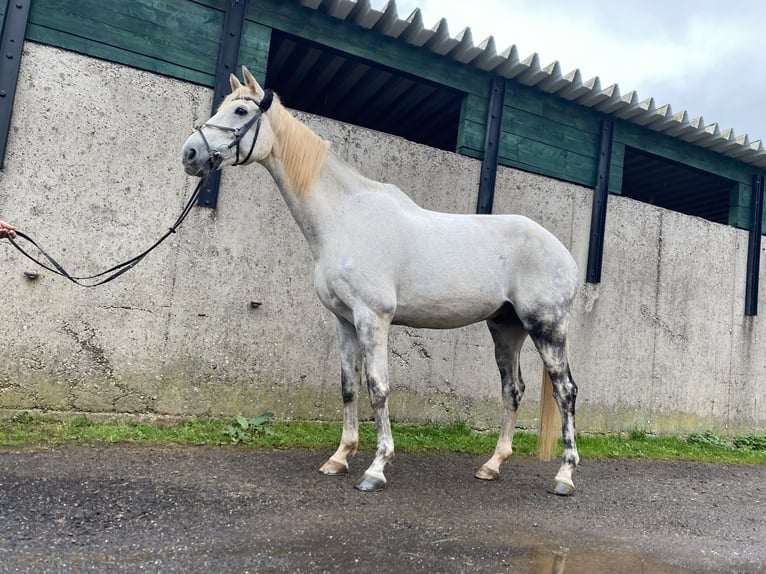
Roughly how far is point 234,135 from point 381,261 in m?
1.20

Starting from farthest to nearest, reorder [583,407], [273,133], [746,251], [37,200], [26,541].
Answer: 1. [746,251]
2. [583,407]
3. [37,200]
4. [273,133]
5. [26,541]

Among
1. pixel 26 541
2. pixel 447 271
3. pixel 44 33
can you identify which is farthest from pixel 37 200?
pixel 447 271

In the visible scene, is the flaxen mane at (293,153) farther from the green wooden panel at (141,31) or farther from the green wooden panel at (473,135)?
the green wooden panel at (473,135)

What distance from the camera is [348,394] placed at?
11.4 ft

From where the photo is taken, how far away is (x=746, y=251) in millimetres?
7062

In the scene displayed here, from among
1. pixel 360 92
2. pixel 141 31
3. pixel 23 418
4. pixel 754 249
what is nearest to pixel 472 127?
pixel 360 92

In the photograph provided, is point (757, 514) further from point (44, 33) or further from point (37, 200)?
point (44, 33)

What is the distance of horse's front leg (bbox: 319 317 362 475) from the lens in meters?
3.39

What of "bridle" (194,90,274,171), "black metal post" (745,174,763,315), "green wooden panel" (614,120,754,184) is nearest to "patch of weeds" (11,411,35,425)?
"bridle" (194,90,274,171)

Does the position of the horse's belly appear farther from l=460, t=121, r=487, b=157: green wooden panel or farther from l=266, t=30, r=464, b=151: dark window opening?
l=266, t=30, r=464, b=151: dark window opening

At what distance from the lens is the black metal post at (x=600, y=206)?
5.98m

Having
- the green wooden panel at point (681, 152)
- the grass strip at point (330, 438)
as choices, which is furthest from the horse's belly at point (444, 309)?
the green wooden panel at point (681, 152)

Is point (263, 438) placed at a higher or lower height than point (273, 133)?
lower

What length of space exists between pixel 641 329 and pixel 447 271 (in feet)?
12.8
